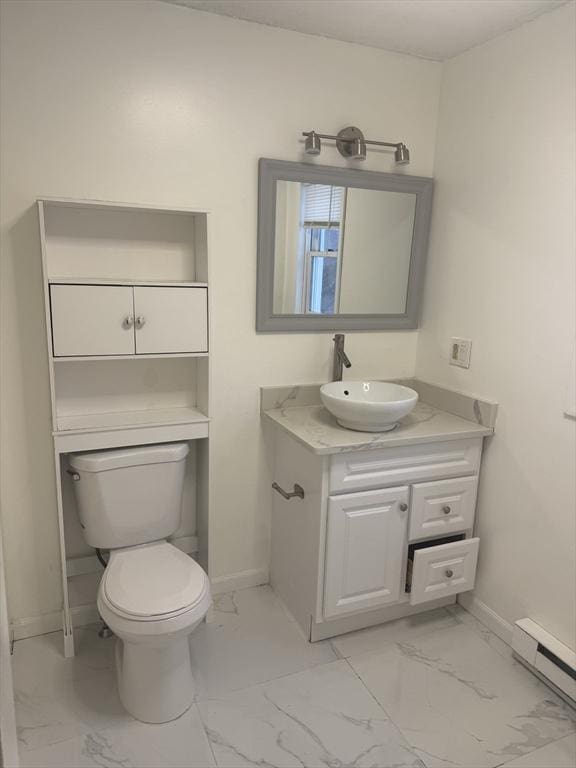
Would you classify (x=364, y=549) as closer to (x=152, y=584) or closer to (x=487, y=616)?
(x=487, y=616)

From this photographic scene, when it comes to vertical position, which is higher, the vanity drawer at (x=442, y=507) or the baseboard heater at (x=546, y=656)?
the vanity drawer at (x=442, y=507)

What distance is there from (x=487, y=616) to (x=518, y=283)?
1.35 metres

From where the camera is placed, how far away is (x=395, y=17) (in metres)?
1.88

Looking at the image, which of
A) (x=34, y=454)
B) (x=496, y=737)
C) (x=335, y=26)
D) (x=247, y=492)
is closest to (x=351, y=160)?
(x=335, y=26)

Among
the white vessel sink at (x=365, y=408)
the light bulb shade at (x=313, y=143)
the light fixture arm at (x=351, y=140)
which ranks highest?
the light fixture arm at (x=351, y=140)

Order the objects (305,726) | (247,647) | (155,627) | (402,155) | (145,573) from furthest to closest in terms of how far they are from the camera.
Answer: (402,155) → (247,647) → (145,573) → (305,726) → (155,627)

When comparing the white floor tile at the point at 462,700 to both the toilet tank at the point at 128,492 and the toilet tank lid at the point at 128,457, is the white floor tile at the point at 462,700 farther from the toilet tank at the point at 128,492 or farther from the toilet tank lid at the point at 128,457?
the toilet tank lid at the point at 128,457

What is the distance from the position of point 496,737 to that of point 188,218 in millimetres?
2079

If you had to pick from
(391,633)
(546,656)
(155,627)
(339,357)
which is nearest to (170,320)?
(339,357)

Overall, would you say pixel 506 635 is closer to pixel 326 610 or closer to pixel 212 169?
pixel 326 610

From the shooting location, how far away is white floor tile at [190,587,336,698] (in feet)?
6.24

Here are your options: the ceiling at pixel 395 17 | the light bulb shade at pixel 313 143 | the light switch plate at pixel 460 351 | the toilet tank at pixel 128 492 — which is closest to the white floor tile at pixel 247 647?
the toilet tank at pixel 128 492

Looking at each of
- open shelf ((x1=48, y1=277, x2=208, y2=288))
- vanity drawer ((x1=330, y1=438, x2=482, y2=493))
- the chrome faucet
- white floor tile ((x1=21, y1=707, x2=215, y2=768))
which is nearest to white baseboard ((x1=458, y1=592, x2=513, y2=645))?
vanity drawer ((x1=330, y1=438, x2=482, y2=493))

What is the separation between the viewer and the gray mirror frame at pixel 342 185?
2.09m
